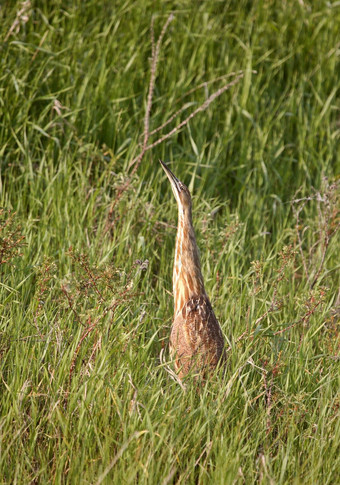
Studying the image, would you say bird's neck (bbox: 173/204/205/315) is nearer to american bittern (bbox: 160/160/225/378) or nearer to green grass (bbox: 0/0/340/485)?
american bittern (bbox: 160/160/225/378)

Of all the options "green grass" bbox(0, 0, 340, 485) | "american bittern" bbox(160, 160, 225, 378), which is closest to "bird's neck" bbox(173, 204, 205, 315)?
"american bittern" bbox(160, 160, 225, 378)

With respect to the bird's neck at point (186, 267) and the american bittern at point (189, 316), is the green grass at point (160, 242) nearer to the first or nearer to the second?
the american bittern at point (189, 316)

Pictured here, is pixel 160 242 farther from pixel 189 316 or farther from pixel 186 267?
pixel 189 316

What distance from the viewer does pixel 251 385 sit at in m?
3.61

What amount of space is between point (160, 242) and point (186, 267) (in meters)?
0.95

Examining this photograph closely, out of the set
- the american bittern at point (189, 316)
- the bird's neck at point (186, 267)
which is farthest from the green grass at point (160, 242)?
the bird's neck at point (186, 267)

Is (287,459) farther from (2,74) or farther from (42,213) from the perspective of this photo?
(2,74)

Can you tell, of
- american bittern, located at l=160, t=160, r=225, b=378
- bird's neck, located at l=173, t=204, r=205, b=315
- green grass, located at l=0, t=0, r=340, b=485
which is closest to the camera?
green grass, located at l=0, t=0, r=340, b=485

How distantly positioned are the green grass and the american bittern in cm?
10

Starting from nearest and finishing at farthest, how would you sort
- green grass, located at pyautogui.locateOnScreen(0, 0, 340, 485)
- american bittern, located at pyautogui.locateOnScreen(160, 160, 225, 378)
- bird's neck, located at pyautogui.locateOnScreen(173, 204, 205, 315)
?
green grass, located at pyautogui.locateOnScreen(0, 0, 340, 485)
american bittern, located at pyautogui.locateOnScreen(160, 160, 225, 378)
bird's neck, located at pyautogui.locateOnScreen(173, 204, 205, 315)

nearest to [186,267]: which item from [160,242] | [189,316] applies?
[189,316]

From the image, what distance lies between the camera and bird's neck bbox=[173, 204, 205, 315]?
377 centimetres

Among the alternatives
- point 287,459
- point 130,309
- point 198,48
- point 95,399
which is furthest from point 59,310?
point 198,48

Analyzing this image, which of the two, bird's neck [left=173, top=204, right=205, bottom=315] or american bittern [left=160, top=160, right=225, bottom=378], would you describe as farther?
bird's neck [left=173, top=204, right=205, bottom=315]
